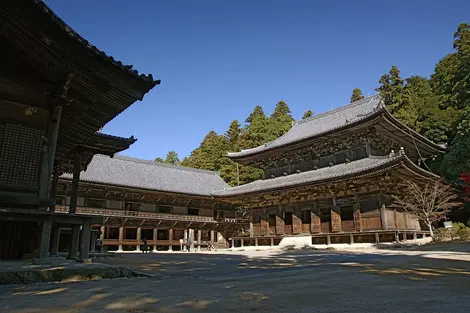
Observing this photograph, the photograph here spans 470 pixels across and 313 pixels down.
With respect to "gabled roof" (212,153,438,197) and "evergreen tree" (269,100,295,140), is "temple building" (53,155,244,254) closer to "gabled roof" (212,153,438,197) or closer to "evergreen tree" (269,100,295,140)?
"gabled roof" (212,153,438,197)

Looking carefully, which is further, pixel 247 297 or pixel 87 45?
pixel 87 45

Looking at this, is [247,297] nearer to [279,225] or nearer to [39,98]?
[39,98]

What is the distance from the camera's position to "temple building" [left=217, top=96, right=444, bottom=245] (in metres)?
20.7

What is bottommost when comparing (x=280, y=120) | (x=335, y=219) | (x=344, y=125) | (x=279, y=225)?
(x=279, y=225)

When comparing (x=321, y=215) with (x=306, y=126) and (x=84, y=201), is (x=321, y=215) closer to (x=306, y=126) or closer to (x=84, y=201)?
(x=306, y=126)

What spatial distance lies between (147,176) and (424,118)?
3096cm

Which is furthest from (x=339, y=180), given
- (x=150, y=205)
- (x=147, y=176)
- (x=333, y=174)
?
(x=147, y=176)

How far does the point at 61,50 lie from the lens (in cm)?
616

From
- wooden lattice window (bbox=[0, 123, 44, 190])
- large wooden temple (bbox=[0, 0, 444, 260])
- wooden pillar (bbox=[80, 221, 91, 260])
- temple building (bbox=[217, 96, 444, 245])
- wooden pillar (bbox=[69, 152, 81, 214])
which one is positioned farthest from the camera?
temple building (bbox=[217, 96, 444, 245])

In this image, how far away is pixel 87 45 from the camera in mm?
6074

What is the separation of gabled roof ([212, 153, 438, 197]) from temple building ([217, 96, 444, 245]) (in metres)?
0.05

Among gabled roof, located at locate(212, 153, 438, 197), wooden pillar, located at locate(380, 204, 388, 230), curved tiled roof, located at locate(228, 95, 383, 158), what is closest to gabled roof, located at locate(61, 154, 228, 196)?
gabled roof, located at locate(212, 153, 438, 197)

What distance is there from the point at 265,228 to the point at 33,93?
Result: 22.8 m

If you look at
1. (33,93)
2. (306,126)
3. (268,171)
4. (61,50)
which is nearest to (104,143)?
(33,93)
